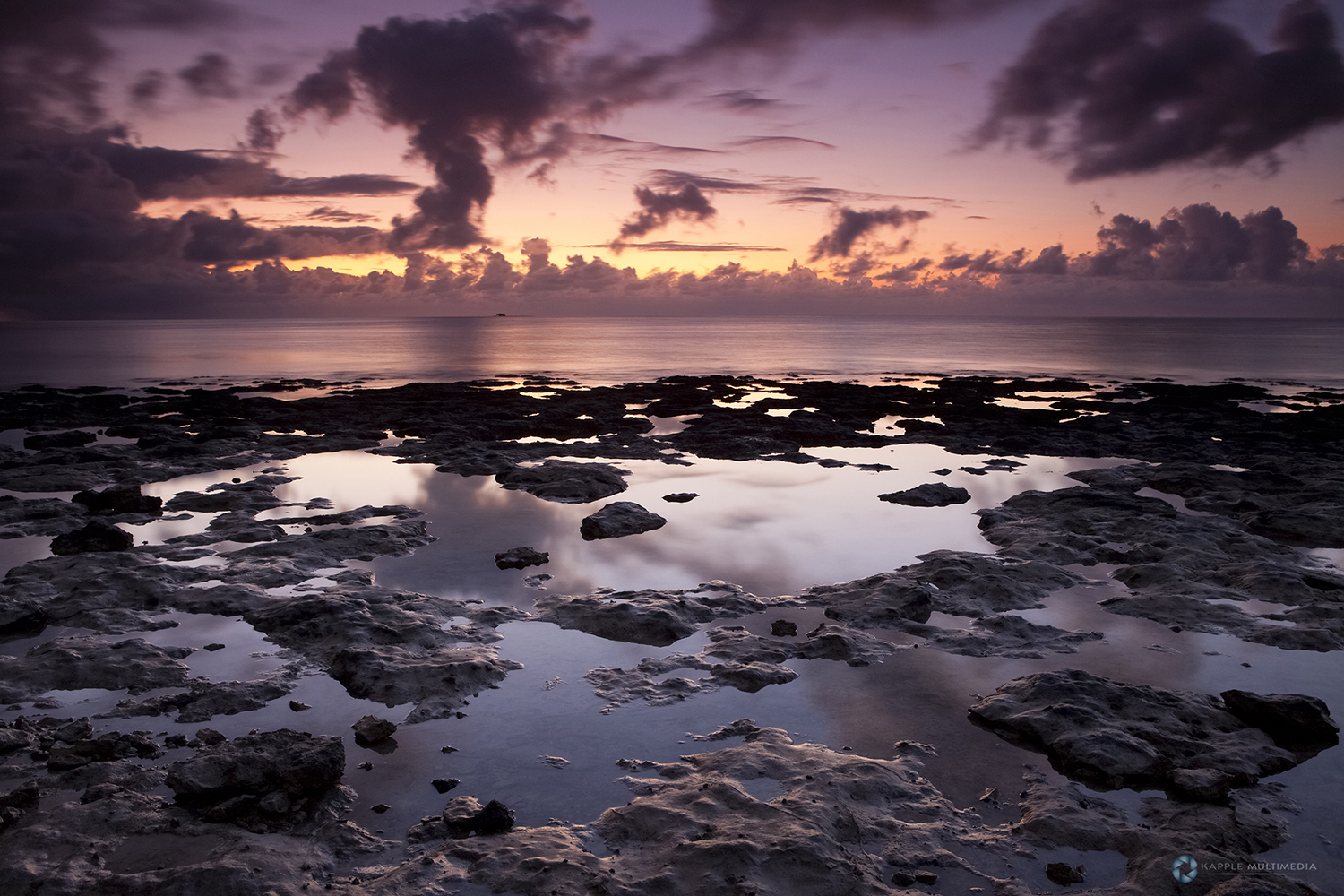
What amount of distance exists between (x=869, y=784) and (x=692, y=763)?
151 centimetres

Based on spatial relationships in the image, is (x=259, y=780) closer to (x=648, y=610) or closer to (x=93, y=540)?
(x=648, y=610)

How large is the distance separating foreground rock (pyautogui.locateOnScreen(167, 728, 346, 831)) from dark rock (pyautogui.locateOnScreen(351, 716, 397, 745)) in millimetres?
620

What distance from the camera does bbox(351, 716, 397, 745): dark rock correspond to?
712 cm

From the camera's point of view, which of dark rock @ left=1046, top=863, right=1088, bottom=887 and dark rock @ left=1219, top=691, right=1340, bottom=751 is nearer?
dark rock @ left=1046, top=863, right=1088, bottom=887

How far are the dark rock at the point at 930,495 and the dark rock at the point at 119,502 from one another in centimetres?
1494

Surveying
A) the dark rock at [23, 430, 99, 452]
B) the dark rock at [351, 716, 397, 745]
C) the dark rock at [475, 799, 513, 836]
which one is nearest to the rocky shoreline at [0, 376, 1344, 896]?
the dark rock at [475, 799, 513, 836]

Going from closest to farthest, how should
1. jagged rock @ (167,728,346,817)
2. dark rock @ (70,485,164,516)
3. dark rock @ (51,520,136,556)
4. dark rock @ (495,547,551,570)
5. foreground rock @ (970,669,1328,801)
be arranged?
1. jagged rock @ (167,728,346,817)
2. foreground rock @ (970,669,1328,801)
3. dark rock @ (51,520,136,556)
4. dark rock @ (495,547,551,570)
5. dark rock @ (70,485,164,516)

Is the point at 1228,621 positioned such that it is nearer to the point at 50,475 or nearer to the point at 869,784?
the point at 869,784

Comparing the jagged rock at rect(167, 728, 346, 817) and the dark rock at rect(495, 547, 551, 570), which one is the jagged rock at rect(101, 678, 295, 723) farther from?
the dark rock at rect(495, 547, 551, 570)

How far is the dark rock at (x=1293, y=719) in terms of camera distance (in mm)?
7121

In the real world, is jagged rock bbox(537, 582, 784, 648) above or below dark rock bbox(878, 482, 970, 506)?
below

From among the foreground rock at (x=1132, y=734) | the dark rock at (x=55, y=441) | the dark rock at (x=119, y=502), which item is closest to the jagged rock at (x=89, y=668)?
the dark rock at (x=119, y=502)

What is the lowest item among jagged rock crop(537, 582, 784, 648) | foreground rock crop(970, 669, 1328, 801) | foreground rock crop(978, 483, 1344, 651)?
jagged rock crop(537, 582, 784, 648)

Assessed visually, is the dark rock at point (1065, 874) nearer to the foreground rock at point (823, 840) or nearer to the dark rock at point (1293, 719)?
the foreground rock at point (823, 840)
